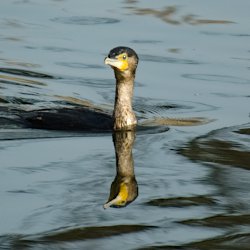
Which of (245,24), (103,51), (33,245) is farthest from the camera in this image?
(245,24)

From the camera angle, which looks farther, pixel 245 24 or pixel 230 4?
pixel 230 4

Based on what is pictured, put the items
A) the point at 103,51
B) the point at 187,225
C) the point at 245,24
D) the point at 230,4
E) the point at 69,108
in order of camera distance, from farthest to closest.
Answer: the point at 230,4, the point at 245,24, the point at 103,51, the point at 69,108, the point at 187,225

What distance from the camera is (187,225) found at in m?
7.65

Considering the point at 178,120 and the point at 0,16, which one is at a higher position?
the point at 0,16

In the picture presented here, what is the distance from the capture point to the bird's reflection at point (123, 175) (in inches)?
326

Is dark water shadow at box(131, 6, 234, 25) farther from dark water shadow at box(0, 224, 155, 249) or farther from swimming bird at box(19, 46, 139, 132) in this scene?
dark water shadow at box(0, 224, 155, 249)

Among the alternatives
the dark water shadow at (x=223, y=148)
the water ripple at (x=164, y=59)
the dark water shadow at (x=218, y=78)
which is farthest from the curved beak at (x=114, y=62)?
the water ripple at (x=164, y=59)

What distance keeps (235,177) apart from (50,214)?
183 cm

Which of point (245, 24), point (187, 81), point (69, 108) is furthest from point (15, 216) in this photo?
point (245, 24)

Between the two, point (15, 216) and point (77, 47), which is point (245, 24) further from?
point (15, 216)

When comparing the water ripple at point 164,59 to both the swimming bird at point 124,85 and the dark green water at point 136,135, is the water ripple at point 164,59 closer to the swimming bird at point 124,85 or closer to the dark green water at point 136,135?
the dark green water at point 136,135

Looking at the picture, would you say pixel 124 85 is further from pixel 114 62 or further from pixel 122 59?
pixel 114 62

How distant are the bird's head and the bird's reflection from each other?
0.60 metres

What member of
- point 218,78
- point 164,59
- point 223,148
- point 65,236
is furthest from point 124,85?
point 65,236
